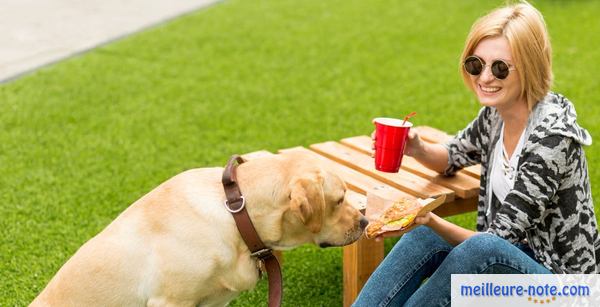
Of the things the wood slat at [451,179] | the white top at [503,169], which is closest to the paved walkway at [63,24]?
the wood slat at [451,179]

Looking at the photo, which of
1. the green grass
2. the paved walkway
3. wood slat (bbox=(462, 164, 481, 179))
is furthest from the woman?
the paved walkway

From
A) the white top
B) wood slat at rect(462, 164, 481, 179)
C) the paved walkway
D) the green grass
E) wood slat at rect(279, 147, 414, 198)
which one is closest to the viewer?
the white top

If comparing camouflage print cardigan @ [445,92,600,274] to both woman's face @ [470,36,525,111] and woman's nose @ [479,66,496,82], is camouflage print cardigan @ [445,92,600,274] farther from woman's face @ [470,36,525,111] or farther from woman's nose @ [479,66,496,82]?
woman's nose @ [479,66,496,82]

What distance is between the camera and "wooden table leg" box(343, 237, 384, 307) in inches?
156

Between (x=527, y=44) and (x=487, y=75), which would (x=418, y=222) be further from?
(x=527, y=44)

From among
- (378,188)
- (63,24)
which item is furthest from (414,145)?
(63,24)

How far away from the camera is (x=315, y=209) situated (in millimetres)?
3111

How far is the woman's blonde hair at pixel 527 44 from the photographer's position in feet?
11.1

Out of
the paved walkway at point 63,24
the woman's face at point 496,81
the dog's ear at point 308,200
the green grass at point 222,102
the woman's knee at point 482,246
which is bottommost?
the paved walkway at point 63,24

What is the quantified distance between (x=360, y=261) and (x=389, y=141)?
0.68 meters

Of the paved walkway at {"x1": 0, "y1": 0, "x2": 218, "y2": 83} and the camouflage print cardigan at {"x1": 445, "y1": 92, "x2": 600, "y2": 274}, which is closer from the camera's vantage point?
the camouflage print cardigan at {"x1": 445, "y1": 92, "x2": 600, "y2": 274}

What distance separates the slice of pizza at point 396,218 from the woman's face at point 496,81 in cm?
62

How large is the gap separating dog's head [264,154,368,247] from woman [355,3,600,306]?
1.04 feet

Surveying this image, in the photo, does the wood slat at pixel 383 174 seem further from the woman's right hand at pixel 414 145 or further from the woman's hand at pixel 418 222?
the woman's hand at pixel 418 222
